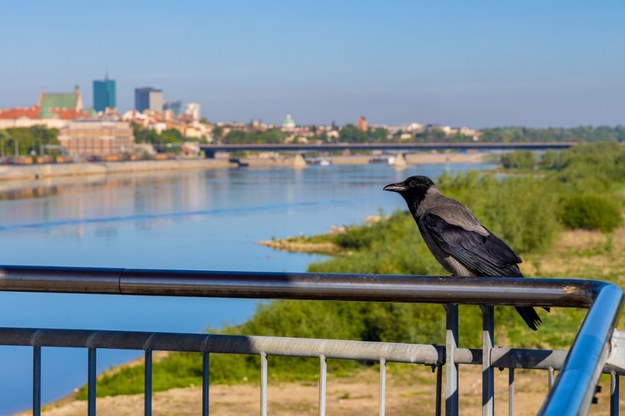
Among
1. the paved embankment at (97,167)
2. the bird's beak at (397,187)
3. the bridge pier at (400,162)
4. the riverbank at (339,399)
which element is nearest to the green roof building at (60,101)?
the paved embankment at (97,167)

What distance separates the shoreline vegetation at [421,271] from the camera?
14.1 metres

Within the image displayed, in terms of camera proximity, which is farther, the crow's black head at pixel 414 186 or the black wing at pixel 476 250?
the crow's black head at pixel 414 186

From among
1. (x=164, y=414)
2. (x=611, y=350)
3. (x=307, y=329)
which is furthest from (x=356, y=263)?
(x=611, y=350)

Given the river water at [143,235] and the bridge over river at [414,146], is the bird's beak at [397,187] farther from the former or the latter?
the bridge over river at [414,146]

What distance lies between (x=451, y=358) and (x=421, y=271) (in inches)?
691

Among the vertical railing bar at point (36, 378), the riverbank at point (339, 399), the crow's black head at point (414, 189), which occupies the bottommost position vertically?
the riverbank at point (339, 399)

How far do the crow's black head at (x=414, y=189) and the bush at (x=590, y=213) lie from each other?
33.9 meters

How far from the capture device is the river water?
16938mm

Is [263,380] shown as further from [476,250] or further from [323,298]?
[476,250]

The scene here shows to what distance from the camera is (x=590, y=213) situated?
35.5 meters

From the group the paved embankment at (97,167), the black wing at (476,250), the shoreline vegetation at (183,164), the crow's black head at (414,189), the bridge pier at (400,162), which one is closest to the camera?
the black wing at (476,250)

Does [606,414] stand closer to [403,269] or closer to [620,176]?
[403,269]

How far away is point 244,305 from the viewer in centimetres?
2214

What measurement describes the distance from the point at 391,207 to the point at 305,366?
33339 mm
